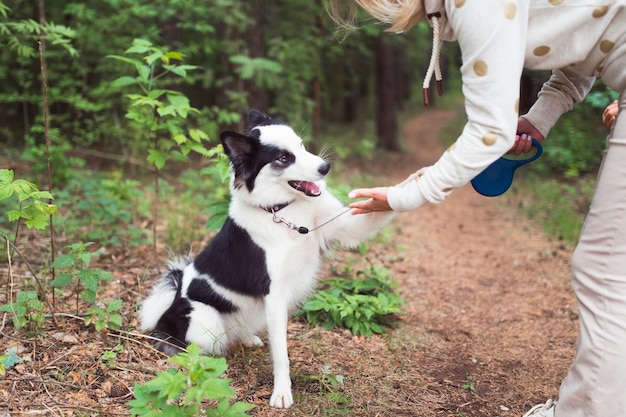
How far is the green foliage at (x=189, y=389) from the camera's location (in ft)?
6.32

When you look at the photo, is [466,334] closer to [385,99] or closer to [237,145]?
[237,145]

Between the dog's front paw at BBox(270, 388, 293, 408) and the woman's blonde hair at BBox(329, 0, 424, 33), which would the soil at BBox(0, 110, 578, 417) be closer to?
the dog's front paw at BBox(270, 388, 293, 408)

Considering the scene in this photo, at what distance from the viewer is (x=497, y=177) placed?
95.0 inches

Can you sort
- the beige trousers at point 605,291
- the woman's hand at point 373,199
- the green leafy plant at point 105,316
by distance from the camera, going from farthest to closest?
the green leafy plant at point 105,316 → the woman's hand at point 373,199 → the beige trousers at point 605,291

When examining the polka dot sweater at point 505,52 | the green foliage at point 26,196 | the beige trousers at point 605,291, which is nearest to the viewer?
the polka dot sweater at point 505,52

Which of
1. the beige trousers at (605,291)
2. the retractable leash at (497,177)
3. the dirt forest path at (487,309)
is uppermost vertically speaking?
the retractable leash at (497,177)

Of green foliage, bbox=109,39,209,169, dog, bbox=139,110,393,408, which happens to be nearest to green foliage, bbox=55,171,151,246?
green foliage, bbox=109,39,209,169

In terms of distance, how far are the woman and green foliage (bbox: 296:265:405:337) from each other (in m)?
1.64

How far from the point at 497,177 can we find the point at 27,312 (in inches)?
104

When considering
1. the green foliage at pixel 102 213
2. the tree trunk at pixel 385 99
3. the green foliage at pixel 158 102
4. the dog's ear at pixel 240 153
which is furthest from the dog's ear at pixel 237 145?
the tree trunk at pixel 385 99

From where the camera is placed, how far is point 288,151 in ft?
8.97

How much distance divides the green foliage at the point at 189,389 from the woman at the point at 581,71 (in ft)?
3.53

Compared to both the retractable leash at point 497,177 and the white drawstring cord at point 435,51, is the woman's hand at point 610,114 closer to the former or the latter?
the retractable leash at point 497,177

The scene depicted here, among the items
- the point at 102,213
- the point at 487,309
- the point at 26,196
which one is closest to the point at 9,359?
the point at 26,196
